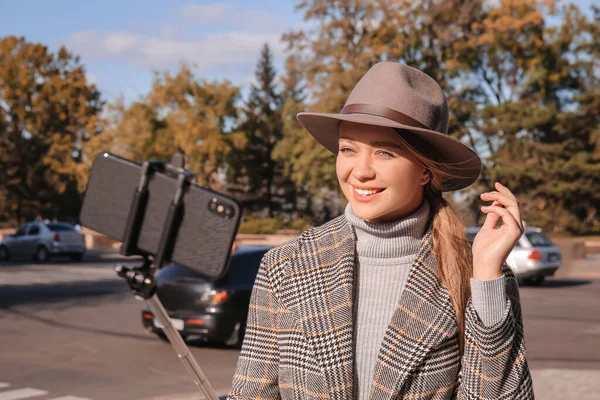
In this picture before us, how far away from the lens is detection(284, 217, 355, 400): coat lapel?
86.3 inches

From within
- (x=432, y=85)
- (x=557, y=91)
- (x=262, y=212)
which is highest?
(x=557, y=91)

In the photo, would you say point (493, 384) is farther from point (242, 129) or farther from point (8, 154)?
point (8, 154)

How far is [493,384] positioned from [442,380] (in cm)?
15

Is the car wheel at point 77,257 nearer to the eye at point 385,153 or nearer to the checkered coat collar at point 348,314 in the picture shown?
the checkered coat collar at point 348,314

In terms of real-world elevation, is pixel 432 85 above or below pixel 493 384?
above

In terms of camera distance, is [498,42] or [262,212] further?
[262,212]

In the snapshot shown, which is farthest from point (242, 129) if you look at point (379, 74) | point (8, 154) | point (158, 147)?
point (379, 74)

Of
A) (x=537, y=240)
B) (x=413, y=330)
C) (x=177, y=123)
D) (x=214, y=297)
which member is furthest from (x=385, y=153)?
(x=177, y=123)

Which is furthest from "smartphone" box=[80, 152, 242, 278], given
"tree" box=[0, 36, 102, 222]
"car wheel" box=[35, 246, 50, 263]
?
"tree" box=[0, 36, 102, 222]

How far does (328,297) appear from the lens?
2.27 meters

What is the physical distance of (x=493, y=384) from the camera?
2.08 m

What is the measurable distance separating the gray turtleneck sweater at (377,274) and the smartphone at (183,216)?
789 mm

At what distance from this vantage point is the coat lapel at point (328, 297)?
219cm

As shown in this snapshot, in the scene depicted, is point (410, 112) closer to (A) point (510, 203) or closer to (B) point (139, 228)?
(A) point (510, 203)
